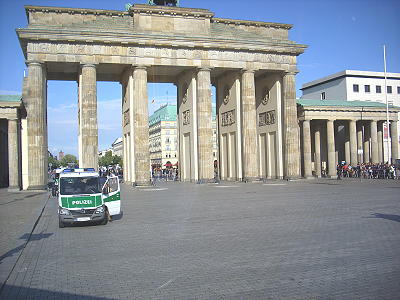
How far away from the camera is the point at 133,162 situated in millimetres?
41094

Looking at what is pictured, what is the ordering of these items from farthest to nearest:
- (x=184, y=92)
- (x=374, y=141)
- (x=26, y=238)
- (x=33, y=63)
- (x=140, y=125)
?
(x=374, y=141), (x=184, y=92), (x=140, y=125), (x=33, y=63), (x=26, y=238)

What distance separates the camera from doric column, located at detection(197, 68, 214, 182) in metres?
41.0

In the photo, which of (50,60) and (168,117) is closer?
(50,60)

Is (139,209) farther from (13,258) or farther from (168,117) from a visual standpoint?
(168,117)

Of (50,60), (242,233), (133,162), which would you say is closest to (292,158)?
(133,162)

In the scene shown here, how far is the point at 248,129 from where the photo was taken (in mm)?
42188

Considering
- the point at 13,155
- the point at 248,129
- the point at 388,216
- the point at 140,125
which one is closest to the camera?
the point at 388,216

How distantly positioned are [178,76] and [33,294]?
41.3 m

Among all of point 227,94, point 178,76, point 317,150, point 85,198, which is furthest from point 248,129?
point 85,198

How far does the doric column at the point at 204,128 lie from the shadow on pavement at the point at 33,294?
33.7 m

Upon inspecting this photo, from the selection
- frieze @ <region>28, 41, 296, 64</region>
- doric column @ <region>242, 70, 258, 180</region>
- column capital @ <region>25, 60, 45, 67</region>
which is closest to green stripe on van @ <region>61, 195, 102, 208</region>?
column capital @ <region>25, 60, 45, 67</region>

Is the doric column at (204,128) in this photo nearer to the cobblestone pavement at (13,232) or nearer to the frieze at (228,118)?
the frieze at (228,118)

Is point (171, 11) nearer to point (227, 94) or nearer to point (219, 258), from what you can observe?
point (227, 94)

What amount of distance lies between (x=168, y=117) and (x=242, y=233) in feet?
290
